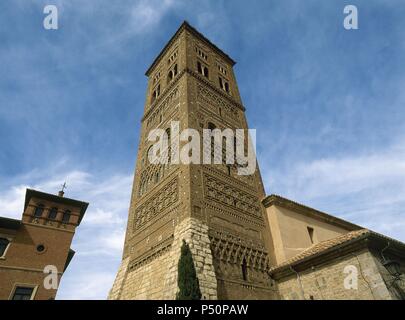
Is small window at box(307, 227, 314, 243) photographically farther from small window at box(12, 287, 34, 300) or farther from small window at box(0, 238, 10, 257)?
small window at box(0, 238, 10, 257)

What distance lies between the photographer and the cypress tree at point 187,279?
8266 mm

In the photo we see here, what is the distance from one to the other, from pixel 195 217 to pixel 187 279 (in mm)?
2733

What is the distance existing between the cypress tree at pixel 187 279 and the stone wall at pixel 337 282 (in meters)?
5.05

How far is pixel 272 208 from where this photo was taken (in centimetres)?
1438

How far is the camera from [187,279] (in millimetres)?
8562

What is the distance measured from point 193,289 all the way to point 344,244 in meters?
5.91

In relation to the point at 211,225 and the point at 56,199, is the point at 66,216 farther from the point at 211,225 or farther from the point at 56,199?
the point at 211,225

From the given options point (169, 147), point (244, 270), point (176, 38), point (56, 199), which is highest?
point (176, 38)

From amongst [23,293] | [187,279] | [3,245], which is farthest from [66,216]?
[187,279]

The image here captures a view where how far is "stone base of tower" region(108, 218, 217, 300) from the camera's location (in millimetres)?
9056

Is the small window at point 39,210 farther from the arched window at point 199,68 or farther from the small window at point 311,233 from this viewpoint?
the small window at point 311,233

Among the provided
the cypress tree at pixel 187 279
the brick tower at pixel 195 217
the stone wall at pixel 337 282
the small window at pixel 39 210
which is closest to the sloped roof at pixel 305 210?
the brick tower at pixel 195 217
